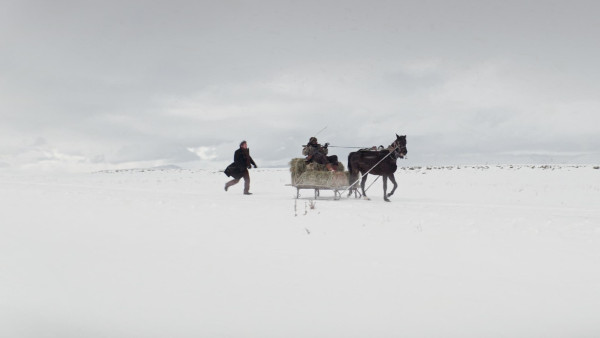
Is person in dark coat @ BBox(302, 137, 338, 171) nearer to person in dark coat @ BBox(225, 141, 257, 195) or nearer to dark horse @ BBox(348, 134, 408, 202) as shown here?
dark horse @ BBox(348, 134, 408, 202)

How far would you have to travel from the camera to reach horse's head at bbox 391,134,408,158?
13766 mm

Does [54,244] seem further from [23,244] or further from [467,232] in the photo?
[467,232]

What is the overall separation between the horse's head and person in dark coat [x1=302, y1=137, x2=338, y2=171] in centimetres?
190

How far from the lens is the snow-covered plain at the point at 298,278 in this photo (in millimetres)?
4113

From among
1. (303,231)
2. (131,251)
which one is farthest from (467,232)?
(131,251)

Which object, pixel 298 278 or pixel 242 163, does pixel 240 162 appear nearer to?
pixel 242 163

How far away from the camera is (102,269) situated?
214 inches

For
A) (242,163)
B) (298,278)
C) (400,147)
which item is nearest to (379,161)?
(400,147)

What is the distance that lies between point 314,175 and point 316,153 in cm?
77

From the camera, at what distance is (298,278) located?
5184 millimetres

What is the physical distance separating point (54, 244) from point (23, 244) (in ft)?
1.48

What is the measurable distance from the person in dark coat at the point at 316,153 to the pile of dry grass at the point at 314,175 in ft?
0.50

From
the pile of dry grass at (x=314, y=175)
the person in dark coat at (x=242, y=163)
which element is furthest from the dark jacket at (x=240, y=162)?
the pile of dry grass at (x=314, y=175)

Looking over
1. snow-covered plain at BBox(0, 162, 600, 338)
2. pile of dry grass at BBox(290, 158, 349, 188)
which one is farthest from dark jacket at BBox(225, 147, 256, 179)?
snow-covered plain at BBox(0, 162, 600, 338)
